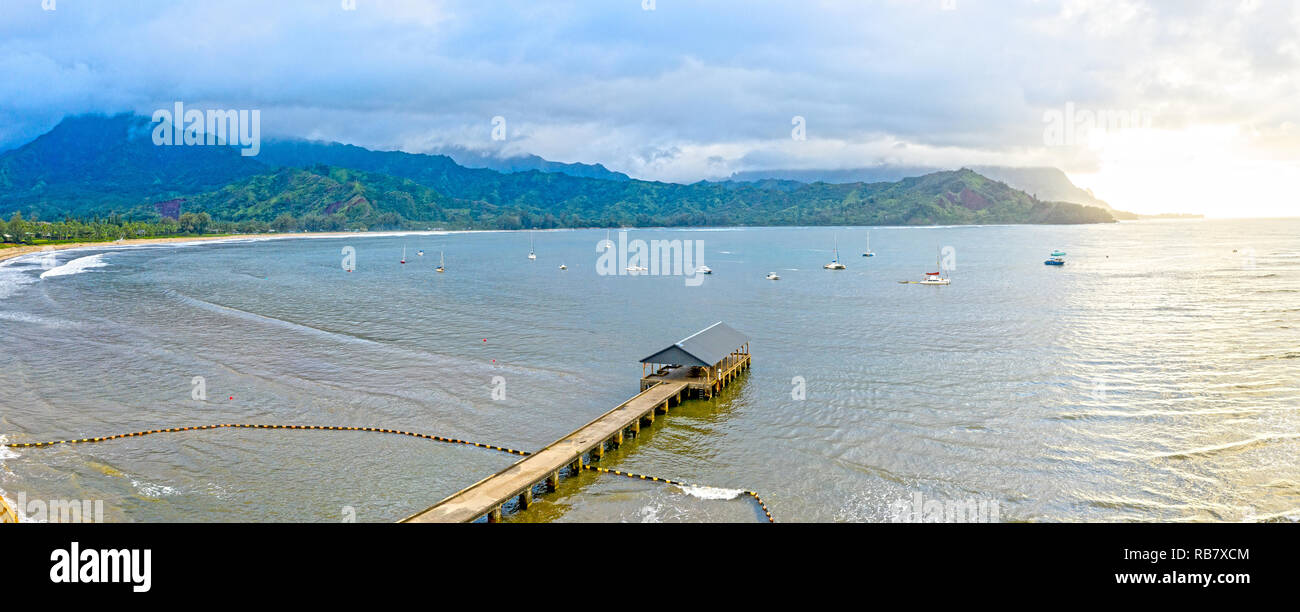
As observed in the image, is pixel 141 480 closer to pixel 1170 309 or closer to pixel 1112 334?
pixel 1112 334

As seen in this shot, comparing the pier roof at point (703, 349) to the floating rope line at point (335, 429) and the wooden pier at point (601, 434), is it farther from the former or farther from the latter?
the floating rope line at point (335, 429)

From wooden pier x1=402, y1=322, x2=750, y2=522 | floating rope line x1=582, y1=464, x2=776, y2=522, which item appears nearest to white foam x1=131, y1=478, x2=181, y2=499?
wooden pier x1=402, y1=322, x2=750, y2=522

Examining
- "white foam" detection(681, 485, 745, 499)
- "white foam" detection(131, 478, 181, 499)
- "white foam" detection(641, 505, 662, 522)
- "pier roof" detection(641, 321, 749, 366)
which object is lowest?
"white foam" detection(641, 505, 662, 522)

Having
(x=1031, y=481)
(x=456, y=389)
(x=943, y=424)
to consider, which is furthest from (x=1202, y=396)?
(x=456, y=389)

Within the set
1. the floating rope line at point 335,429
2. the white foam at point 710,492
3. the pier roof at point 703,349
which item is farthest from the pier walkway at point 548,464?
the white foam at point 710,492

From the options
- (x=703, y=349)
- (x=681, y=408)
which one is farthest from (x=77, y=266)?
(x=681, y=408)

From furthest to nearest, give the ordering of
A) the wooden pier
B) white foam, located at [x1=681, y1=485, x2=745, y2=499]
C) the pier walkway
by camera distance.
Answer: white foam, located at [x1=681, y1=485, x2=745, y2=499]
the wooden pier
the pier walkway

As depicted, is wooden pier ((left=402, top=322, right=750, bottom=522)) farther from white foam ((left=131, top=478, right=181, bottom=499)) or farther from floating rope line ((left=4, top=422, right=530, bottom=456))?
white foam ((left=131, top=478, right=181, bottom=499))
